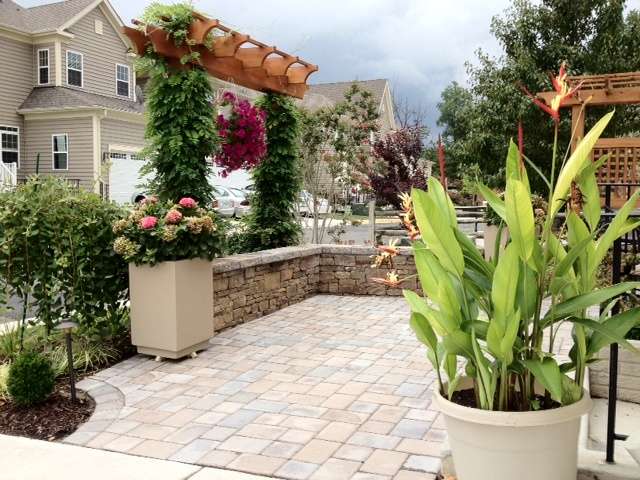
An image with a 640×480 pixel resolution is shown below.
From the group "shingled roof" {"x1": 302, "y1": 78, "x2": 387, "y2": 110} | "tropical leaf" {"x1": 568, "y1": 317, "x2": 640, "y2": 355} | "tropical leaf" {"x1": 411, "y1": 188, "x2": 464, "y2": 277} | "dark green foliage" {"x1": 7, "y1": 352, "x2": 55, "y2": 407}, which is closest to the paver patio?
"dark green foliage" {"x1": 7, "y1": 352, "x2": 55, "y2": 407}

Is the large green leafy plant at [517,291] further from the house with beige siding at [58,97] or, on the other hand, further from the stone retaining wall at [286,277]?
the house with beige siding at [58,97]

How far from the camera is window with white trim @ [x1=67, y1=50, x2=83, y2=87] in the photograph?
782 inches

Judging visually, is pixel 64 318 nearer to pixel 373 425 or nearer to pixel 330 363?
pixel 330 363

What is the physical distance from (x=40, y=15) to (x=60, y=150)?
4.63 metres

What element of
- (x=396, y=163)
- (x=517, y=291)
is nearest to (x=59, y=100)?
(x=396, y=163)

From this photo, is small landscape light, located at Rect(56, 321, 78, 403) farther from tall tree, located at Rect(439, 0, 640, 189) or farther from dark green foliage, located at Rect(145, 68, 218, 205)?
tall tree, located at Rect(439, 0, 640, 189)

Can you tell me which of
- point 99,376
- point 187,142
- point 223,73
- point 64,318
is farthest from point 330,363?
point 223,73

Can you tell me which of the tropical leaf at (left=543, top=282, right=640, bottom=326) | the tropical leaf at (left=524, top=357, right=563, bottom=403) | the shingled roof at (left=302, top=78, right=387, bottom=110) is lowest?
the tropical leaf at (left=524, top=357, right=563, bottom=403)

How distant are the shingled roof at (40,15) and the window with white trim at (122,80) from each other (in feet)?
7.41

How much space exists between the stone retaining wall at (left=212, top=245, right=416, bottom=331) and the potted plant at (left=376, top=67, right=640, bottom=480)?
367 centimetres

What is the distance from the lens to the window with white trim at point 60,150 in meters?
19.5

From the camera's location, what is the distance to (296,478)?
2.92 m

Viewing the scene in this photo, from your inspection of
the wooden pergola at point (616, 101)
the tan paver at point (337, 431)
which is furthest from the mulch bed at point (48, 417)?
the wooden pergola at point (616, 101)

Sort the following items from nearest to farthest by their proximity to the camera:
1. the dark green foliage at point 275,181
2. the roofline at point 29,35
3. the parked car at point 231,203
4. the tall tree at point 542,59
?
the dark green foliage at point 275,181
the tall tree at point 542,59
the roofline at point 29,35
the parked car at point 231,203
